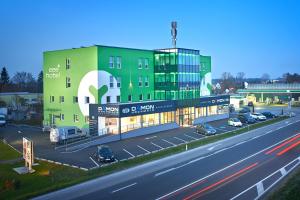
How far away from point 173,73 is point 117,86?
31.9ft

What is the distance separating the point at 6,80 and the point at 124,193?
374 ft

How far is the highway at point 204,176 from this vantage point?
21.6m

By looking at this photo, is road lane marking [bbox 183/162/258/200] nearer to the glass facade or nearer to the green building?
the green building

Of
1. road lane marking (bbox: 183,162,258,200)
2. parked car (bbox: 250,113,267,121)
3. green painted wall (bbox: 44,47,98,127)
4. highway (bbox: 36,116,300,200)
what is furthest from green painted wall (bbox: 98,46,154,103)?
road lane marking (bbox: 183,162,258,200)

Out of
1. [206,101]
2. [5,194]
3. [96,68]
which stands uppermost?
[96,68]

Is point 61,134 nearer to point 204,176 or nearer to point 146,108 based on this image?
point 146,108

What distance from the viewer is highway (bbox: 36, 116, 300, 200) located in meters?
21.6

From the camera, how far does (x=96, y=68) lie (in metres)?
44.9

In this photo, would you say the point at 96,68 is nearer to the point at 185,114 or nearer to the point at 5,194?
the point at 185,114

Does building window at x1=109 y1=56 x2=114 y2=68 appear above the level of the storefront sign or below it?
above

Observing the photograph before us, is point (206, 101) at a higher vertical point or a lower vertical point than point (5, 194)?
higher

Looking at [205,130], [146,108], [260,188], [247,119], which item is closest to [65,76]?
[146,108]

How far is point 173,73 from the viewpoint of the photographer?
5281cm

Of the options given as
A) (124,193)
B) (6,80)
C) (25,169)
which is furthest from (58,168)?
(6,80)
